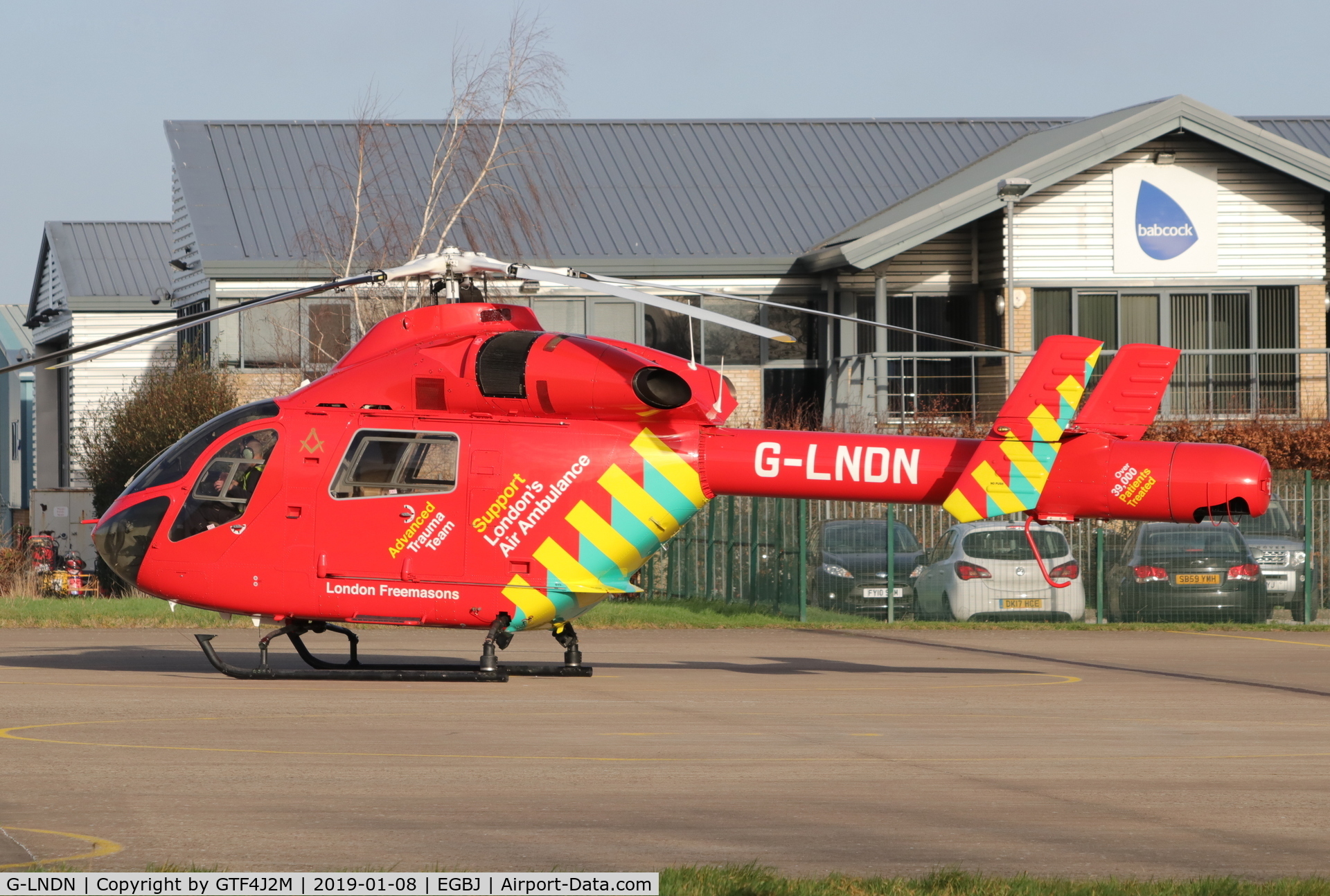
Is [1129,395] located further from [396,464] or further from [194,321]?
[194,321]

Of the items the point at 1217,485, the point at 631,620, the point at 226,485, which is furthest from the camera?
the point at 631,620

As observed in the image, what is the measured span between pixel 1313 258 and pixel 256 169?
2408cm

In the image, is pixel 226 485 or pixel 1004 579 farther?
pixel 1004 579

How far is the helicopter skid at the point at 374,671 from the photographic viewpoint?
14492 millimetres

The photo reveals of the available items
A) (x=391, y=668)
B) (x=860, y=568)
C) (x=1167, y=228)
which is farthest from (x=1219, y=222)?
(x=391, y=668)

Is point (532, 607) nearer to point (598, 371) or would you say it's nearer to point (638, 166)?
point (598, 371)

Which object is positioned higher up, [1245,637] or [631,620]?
[631,620]

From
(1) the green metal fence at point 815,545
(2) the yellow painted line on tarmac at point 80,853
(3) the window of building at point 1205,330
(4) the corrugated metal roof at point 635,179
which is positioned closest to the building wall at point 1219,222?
(3) the window of building at point 1205,330

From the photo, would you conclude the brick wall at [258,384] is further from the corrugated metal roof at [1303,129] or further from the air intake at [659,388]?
the corrugated metal roof at [1303,129]

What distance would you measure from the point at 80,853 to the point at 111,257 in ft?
144

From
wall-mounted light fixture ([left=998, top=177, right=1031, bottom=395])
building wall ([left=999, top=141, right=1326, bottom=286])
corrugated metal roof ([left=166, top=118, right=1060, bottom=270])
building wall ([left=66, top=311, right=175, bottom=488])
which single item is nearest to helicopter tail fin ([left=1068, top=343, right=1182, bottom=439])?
wall-mounted light fixture ([left=998, top=177, right=1031, bottom=395])

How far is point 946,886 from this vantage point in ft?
22.9

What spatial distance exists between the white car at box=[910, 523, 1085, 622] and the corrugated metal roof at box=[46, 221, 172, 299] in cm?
2899

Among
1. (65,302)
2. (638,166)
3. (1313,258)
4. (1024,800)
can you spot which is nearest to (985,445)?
(1024,800)
